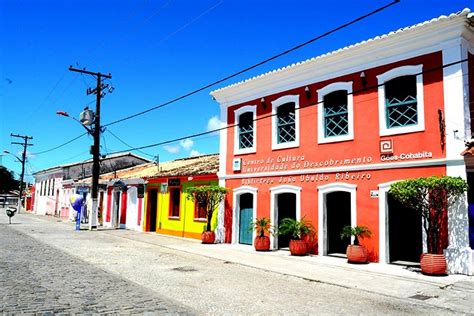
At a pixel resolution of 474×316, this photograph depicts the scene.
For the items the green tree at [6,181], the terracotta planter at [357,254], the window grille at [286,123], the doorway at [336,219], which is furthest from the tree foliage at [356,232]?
the green tree at [6,181]

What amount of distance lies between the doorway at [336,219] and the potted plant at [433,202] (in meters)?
2.96

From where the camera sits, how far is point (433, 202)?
982cm

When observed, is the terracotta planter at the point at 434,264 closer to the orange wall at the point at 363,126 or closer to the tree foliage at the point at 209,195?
the orange wall at the point at 363,126

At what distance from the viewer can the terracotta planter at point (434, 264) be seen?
9.50m

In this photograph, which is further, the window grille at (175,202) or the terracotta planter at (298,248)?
the window grille at (175,202)

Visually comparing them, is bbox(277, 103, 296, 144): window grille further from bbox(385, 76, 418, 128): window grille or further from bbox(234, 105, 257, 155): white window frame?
bbox(385, 76, 418, 128): window grille

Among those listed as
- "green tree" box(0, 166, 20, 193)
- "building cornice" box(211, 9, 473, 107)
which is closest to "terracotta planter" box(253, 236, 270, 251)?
"building cornice" box(211, 9, 473, 107)

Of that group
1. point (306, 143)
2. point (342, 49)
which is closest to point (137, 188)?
point (306, 143)

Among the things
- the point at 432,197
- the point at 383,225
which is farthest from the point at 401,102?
the point at 383,225

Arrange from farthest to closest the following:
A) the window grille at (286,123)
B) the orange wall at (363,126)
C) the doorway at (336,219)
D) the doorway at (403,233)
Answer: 1. the window grille at (286,123)
2. the doorway at (336,219)
3. the doorway at (403,233)
4. the orange wall at (363,126)

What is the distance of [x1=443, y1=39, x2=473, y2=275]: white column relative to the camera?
9.74m

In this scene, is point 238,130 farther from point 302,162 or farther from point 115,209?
point 115,209

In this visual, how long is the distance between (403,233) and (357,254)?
4.64 feet

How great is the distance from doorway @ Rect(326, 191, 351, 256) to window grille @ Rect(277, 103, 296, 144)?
2.63 metres
